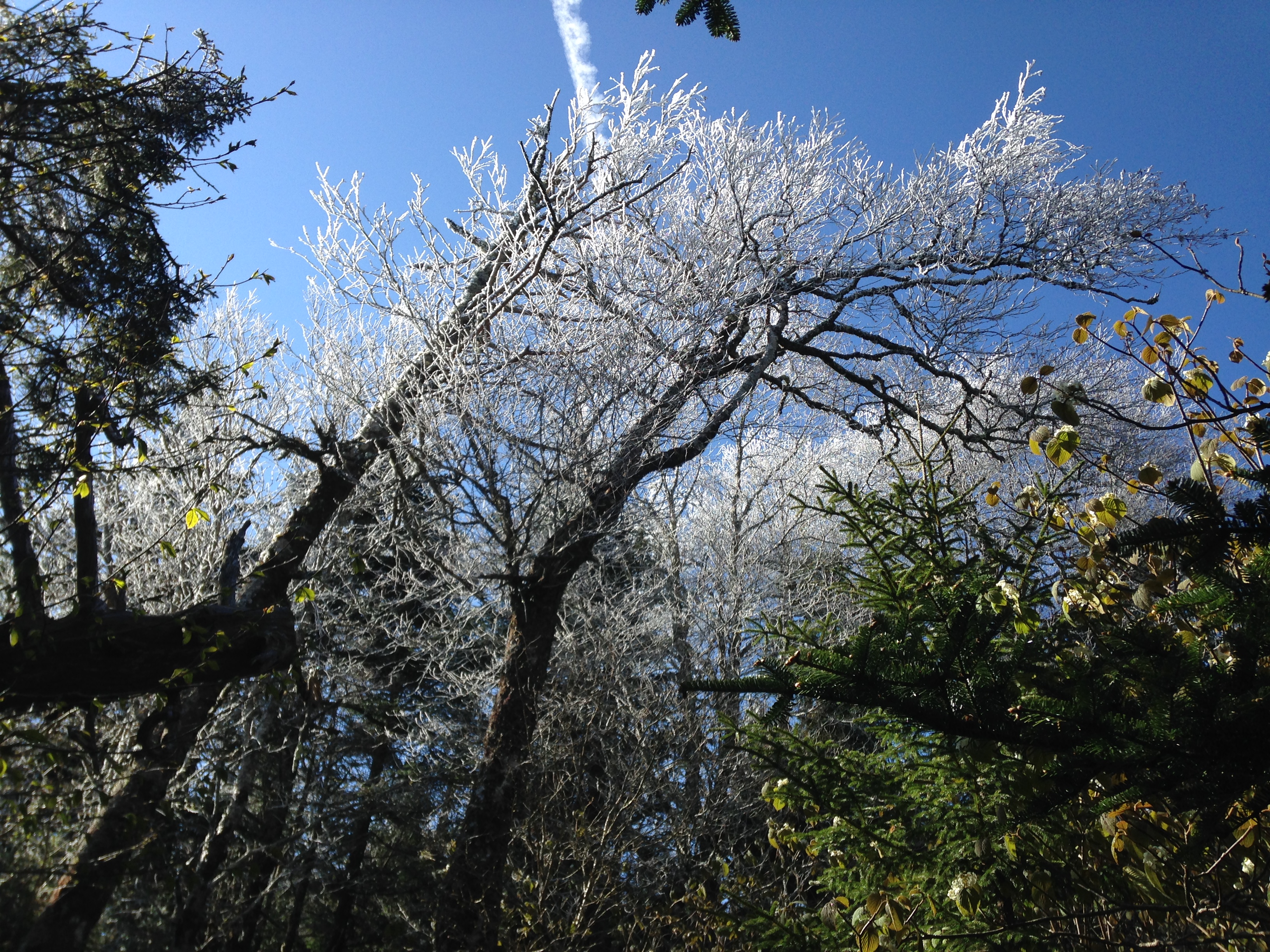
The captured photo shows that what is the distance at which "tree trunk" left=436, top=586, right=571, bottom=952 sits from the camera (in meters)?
4.68

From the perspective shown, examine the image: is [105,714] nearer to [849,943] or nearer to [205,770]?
[205,770]

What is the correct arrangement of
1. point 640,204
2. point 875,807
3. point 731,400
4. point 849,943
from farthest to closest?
point 640,204 < point 731,400 < point 875,807 < point 849,943

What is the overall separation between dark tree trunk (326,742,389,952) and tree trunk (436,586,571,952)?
1413mm

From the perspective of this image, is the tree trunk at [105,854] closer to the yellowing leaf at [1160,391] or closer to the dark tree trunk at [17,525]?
the dark tree trunk at [17,525]

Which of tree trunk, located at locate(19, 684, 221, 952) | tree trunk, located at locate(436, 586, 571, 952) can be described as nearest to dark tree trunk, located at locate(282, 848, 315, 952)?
tree trunk, located at locate(436, 586, 571, 952)

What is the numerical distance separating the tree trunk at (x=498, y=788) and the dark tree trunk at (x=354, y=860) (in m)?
1.41

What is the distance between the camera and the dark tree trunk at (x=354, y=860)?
257 inches

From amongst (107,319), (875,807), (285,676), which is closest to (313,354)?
(107,319)

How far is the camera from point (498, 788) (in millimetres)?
5223

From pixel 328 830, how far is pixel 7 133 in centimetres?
599

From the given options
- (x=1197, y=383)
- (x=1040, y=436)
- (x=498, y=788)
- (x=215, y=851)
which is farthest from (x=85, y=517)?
(x=1197, y=383)

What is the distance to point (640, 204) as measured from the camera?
6453 mm

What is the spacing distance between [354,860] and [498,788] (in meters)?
3.28

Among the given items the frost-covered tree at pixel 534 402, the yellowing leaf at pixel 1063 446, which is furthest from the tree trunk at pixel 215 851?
the yellowing leaf at pixel 1063 446
